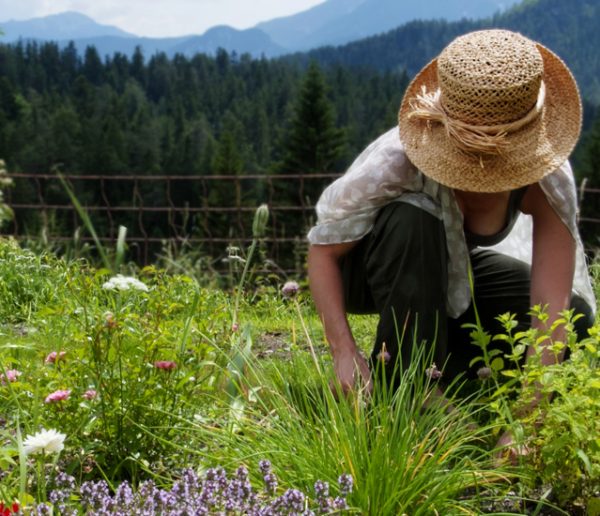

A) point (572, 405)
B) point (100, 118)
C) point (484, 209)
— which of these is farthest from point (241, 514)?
point (100, 118)

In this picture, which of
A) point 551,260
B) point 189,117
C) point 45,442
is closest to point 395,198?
point 551,260

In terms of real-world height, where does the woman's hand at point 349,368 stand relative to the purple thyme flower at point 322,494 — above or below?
below

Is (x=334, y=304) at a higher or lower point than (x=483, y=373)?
higher

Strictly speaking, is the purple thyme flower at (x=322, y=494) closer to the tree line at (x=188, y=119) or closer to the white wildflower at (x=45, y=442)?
the white wildflower at (x=45, y=442)

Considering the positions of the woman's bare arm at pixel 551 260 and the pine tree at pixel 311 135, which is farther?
the pine tree at pixel 311 135

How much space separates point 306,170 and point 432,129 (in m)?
66.4

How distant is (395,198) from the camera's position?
8.11 ft

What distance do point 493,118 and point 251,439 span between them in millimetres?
952

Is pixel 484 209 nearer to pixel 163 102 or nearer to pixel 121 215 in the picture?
pixel 121 215

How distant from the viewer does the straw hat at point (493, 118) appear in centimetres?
210

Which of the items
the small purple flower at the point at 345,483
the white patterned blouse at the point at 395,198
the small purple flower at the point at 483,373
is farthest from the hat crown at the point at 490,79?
the small purple flower at the point at 345,483

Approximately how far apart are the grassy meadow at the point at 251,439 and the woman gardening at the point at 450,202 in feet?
0.53

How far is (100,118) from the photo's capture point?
295ft

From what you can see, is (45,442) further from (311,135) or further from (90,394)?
(311,135)
